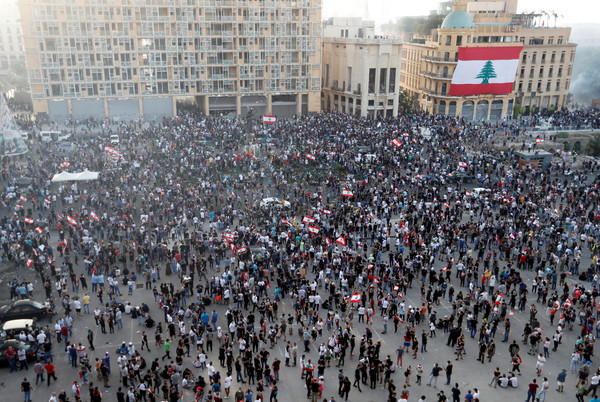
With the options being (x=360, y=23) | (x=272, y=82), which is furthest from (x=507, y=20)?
(x=272, y=82)

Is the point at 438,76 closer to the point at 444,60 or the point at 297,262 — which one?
the point at 444,60

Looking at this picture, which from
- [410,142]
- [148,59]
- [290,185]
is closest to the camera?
[290,185]

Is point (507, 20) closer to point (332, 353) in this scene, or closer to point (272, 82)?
point (272, 82)

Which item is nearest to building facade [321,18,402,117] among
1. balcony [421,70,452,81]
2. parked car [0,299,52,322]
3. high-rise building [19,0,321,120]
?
high-rise building [19,0,321,120]

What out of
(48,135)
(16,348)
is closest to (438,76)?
(48,135)

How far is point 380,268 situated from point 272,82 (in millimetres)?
55102

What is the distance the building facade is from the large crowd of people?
82.8 feet

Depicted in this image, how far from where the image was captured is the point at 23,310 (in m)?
25.7

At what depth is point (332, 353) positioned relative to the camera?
22859 millimetres

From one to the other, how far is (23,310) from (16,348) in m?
3.63

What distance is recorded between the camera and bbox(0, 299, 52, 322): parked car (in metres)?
25.5

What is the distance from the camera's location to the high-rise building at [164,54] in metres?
69.4

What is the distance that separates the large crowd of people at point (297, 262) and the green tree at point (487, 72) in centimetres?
2652

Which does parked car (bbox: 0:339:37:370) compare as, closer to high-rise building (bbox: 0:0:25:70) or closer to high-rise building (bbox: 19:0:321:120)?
high-rise building (bbox: 19:0:321:120)
